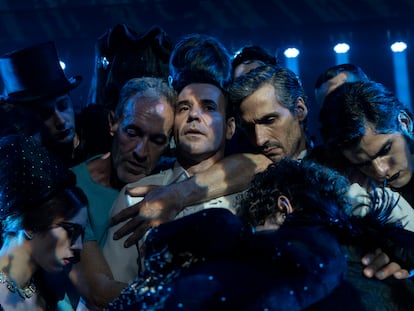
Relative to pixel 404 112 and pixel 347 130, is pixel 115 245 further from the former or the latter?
pixel 404 112

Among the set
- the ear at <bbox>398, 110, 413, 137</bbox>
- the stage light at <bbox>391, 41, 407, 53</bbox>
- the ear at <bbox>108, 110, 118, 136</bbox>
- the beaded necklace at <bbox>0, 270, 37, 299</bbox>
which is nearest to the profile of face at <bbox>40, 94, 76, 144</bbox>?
the ear at <bbox>108, 110, 118, 136</bbox>

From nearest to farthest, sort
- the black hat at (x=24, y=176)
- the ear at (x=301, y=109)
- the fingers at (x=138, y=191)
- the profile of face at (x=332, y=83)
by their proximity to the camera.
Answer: the black hat at (x=24, y=176) → the fingers at (x=138, y=191) → the ear at (x=301, y=109) → the profile of face at (x=332, y=83)

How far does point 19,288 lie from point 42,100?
1493mm

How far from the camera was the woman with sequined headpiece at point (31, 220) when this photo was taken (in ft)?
8.23

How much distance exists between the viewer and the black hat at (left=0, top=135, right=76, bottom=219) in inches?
98.1

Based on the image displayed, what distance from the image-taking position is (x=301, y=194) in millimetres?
1979

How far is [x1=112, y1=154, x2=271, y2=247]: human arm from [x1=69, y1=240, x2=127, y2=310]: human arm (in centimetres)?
13

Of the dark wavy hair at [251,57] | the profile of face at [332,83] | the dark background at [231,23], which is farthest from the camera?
the dark background at [231,23]

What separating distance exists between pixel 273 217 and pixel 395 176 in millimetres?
1184

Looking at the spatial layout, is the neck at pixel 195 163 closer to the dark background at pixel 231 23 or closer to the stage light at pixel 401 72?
the dark background at pixel 231 23

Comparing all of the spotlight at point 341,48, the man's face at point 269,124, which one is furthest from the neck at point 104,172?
the spotlight at point 341,48

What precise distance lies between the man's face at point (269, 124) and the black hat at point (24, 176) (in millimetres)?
1101

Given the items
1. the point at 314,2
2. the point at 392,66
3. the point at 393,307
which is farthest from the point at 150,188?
the point at 392,66

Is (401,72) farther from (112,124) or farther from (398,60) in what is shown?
(112,124)
